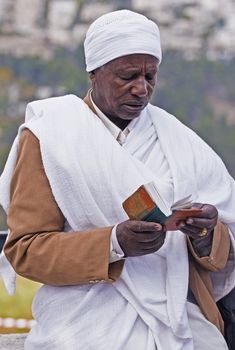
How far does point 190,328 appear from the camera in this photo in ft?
7.69

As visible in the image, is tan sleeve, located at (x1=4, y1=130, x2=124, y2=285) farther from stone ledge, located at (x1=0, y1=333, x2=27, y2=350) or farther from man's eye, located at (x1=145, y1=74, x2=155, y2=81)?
stone ledge, located at (x1=0, y1=333, x2=27, y2=350)

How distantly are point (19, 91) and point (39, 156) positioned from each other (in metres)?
41.8

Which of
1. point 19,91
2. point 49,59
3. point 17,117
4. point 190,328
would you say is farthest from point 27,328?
point 49,59

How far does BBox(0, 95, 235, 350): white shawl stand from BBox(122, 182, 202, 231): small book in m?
0.16

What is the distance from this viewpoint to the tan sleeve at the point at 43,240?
224cm

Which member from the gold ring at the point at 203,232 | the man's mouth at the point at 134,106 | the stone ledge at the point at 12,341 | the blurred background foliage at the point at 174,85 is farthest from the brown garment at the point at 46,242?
the blurred background foliage at the point at 174,85

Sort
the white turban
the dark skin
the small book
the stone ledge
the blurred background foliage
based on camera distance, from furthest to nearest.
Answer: the blurred background foliage, the stone ledge, the white turban, the dark skin, the small book

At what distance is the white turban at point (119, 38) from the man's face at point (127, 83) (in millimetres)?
17

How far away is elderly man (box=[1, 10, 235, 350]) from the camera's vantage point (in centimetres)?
226

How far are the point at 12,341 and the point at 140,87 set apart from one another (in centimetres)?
93

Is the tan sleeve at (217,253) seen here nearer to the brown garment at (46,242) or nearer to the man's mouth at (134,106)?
the brown garment at (46,242)

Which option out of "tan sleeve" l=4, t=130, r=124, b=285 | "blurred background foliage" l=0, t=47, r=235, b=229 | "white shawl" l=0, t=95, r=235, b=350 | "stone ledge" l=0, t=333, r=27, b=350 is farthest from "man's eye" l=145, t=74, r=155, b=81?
"blurred background foliage" l=0, t=47, r=235, b=229

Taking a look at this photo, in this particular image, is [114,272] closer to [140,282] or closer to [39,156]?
[140,282]

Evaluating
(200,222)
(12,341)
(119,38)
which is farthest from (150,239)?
(12,341)
